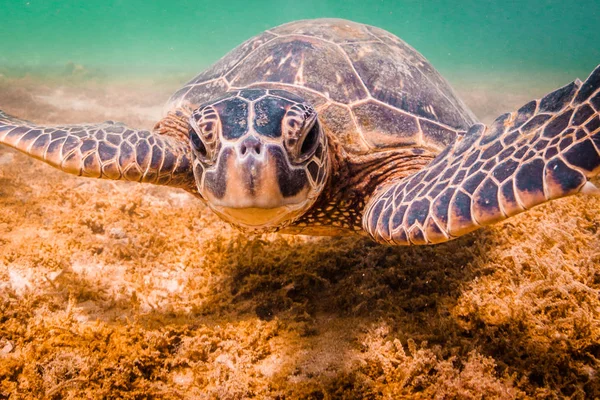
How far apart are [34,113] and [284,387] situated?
1035 centimetres

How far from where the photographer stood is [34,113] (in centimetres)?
878

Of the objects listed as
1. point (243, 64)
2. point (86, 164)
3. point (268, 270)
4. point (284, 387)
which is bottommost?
point (284, 387)

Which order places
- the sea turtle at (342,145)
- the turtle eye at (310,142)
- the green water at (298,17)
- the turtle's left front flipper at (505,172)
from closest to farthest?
the turtle's left front flipper at (505,172) < the sea turtle at (342,145) < the turtle eye at (310,142) < the green water at (298,17)

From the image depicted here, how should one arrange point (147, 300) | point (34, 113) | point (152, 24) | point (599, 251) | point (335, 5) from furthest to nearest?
point (152, 24) → point (335, 5) → point (34, 113) → point (147, 300) → point (599, 251)

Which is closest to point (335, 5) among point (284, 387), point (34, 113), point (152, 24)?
point (152, 24)

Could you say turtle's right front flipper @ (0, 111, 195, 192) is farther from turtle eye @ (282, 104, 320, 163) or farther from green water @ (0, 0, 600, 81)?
green water @ (0, 0, 600, 81)

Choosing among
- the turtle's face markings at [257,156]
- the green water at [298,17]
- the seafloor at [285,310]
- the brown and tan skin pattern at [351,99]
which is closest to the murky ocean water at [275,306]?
the seafloor at [285,310]

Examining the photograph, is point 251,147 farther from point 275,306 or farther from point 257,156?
point 275,306

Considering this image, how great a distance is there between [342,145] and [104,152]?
5.76 ft

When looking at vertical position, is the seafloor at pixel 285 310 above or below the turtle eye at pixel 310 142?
below

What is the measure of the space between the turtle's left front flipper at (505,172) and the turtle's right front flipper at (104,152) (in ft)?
5.44

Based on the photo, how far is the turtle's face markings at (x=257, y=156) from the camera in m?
1.54

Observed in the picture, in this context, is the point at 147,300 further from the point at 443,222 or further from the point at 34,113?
the point at 34,113

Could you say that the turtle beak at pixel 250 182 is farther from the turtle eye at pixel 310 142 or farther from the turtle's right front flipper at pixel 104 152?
the turtle's right front flipper at pixel 104 152
